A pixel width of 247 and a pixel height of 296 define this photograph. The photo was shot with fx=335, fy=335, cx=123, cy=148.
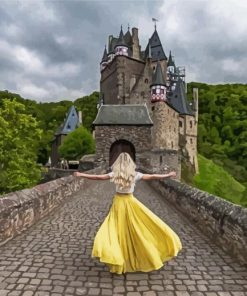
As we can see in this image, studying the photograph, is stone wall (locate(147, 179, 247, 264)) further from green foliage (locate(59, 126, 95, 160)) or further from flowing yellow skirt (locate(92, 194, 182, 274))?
green foliage (locate(59, 126, 95, 160))

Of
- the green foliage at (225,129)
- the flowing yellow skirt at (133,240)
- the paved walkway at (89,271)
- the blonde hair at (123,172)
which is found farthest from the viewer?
the green foliage at (225,129)

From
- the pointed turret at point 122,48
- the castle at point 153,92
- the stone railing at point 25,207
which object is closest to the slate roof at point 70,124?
the castle at point 153,92

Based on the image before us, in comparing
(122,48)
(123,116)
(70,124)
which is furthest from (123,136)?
(70,124)

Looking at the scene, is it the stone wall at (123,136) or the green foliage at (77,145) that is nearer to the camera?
the stone wall at (123,136)

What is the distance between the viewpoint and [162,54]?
185 feet

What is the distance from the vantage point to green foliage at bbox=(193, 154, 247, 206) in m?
44.3

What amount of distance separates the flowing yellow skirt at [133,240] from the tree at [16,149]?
18355 mm

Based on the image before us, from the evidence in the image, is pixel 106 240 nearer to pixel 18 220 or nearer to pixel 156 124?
pixel 18 220

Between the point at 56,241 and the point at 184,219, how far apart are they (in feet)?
11.4

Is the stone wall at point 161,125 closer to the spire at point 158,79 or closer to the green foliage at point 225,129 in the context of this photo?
the spire at point 158,79

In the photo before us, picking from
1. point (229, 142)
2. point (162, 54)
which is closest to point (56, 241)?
point (162, 54)

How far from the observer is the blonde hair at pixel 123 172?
4609mm

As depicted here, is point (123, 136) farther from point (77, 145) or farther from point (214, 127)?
point (214, 127)

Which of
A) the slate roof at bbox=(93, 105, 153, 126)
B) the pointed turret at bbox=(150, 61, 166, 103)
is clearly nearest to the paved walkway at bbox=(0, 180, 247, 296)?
the slate roof at bbox=(93, 105, 153, 126)
